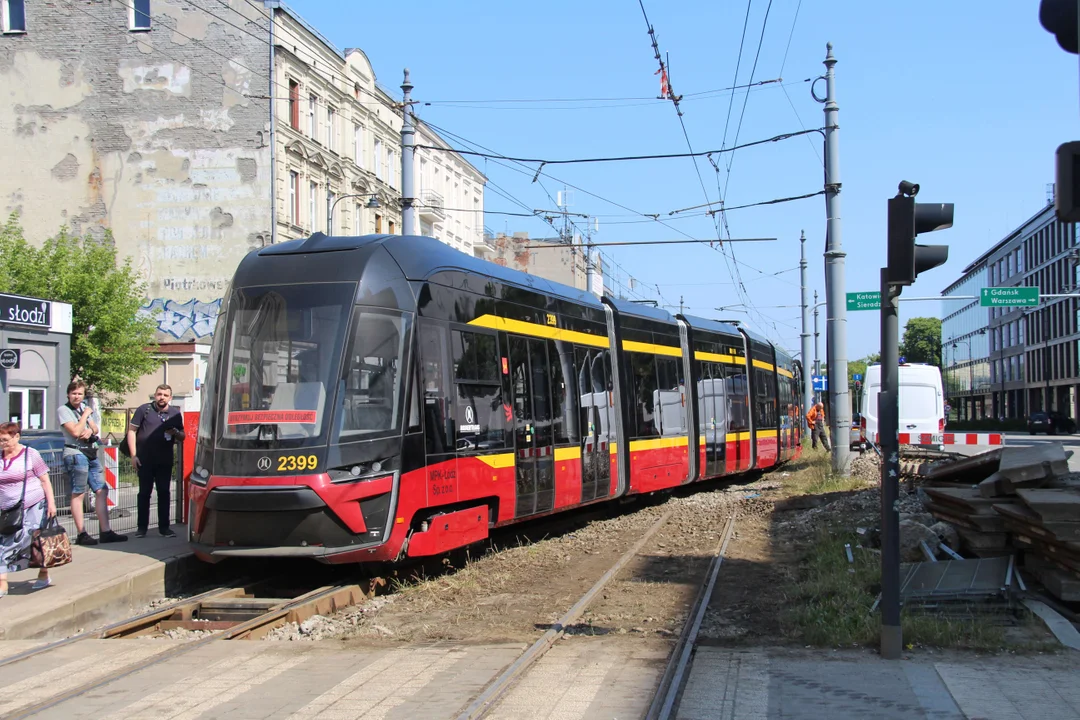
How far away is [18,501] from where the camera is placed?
335 inches

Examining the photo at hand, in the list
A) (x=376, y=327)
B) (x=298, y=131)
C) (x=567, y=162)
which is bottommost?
(x=376, y=327)

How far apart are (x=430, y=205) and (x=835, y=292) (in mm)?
29374

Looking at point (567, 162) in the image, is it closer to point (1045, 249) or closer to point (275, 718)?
point (275, 718)

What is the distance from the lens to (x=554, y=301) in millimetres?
12586

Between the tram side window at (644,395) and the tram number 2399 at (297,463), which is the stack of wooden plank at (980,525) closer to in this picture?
the tram number 2399 at (297,463)

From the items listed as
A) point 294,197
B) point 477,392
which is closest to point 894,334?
point 477,392

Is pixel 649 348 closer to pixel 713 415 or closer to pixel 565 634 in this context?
pixel 713 415

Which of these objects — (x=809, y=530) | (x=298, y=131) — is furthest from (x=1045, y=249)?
(x=809, y=530)

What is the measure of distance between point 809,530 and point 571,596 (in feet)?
17.8

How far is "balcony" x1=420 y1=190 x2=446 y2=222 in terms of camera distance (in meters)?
45.4

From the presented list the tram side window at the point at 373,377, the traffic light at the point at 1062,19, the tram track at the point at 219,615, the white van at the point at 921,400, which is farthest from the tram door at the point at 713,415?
the traffic light at the point at 1062,19

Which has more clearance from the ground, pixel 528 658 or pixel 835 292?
pixel 835 292

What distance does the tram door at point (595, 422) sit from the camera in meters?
12.9

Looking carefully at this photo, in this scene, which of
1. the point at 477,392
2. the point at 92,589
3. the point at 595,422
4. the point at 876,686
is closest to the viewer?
the point at 876,686
